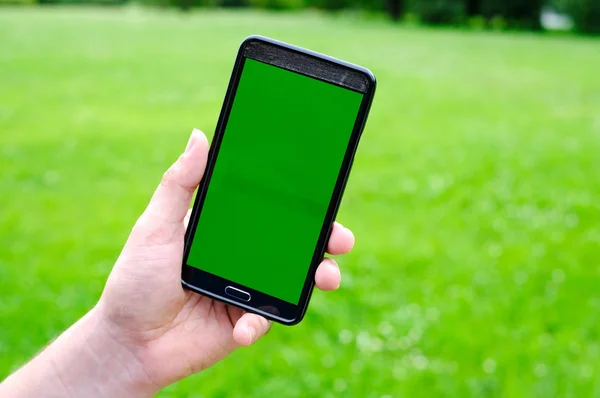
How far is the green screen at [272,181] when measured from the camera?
8.05ft

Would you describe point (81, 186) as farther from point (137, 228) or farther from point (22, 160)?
point (137, 228)

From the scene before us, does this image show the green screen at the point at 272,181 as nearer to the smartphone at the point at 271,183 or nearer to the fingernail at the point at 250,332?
the smartphone at the point at 271,183

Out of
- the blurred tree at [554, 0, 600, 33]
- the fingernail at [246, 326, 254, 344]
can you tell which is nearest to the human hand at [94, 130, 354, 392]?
the fingernail at [246, 326, 254, 344]

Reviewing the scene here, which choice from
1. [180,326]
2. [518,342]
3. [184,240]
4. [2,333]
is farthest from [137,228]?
[518,342]

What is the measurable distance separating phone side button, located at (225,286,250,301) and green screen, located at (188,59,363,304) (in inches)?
1.3

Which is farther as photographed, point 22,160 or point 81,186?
point 22,160

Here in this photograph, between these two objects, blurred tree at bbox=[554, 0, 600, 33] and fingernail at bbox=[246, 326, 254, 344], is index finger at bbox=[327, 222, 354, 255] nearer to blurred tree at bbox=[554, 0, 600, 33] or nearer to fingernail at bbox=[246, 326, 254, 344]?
fingernail at bbox=[246, 326, 254, 344]

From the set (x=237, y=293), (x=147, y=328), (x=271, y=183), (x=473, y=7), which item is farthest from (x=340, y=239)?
(x=473, y=7)

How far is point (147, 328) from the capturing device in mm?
2527

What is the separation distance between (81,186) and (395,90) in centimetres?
844

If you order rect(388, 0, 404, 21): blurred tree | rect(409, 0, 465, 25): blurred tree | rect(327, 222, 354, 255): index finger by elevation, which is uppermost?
rect(327, 222, 354, 255): index finger

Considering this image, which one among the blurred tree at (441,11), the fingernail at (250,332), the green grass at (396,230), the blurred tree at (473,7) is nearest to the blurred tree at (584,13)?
the blurred tree at (473,7)

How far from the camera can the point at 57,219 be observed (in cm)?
659

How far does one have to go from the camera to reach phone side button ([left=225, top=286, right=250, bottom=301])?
2.52m
